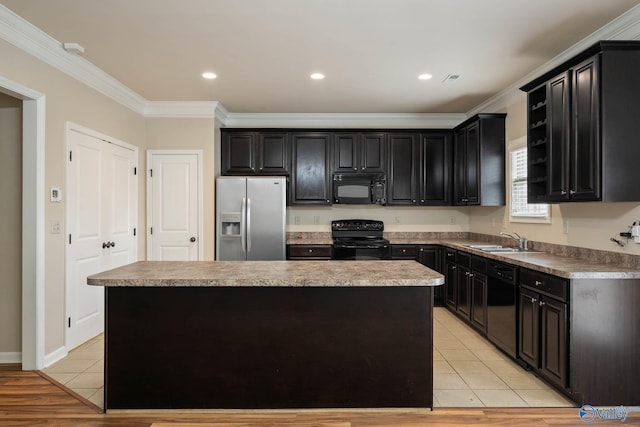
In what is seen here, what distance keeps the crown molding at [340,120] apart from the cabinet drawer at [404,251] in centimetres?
176

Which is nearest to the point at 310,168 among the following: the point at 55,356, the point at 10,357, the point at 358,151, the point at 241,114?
the point at 358,151

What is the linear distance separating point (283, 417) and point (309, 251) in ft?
9.17

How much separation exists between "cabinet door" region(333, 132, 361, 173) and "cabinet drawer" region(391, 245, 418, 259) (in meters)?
1.22

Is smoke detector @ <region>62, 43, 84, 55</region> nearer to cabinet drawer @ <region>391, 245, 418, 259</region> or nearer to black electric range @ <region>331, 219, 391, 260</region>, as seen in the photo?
black electric range @ <region>331, 219, 391, 260</region>

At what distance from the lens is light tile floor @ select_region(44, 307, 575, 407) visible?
266 cm

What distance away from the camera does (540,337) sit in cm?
285

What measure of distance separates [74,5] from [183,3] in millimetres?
752

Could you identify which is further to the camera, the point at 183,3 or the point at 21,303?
the point at 21,303

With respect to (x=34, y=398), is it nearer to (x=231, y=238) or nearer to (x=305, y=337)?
(x=305, y=337)

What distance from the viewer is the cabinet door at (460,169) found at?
16.4 feet

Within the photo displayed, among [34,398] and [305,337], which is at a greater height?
[305,337]

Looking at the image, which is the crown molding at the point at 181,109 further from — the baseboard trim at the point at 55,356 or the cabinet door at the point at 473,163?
the cabinet door at the point at 473,163

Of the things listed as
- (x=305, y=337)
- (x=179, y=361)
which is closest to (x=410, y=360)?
(x=305, y=337)

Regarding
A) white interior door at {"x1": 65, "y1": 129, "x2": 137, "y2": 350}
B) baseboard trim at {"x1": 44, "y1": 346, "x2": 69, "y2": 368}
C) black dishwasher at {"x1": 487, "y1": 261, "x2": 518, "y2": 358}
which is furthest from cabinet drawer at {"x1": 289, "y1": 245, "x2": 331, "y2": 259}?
baseboard trim at {"x1": 44, "y1": 346, "x2": 69, "y2": 368}
